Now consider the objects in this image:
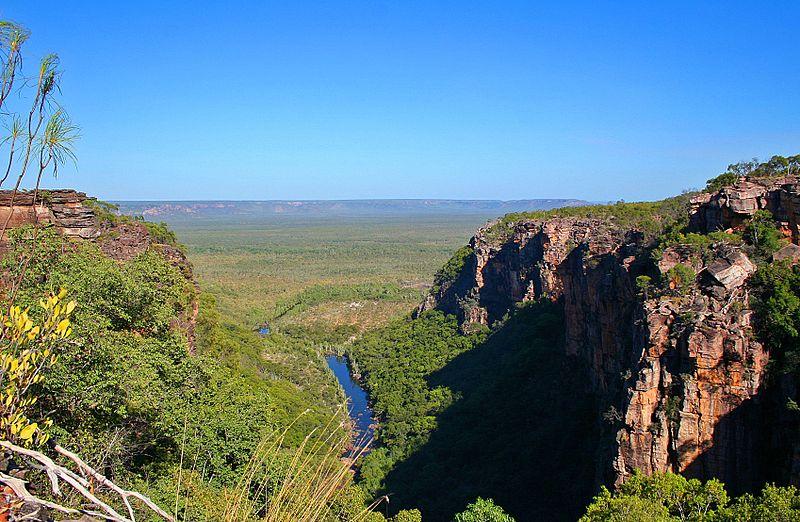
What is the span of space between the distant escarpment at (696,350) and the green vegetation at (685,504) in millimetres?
1935

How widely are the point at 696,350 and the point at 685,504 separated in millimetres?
4795

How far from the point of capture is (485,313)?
4956 cm

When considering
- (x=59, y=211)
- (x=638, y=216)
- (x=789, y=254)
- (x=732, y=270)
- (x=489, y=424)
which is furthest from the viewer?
(x=638, y=216)

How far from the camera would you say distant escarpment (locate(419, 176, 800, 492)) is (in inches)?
648

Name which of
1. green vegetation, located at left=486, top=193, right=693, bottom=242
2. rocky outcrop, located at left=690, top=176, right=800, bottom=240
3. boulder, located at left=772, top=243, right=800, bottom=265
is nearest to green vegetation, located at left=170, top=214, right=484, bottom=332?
green vegetation, located at left=486, top=193, right=693, bottom=242

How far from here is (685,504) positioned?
1398cm

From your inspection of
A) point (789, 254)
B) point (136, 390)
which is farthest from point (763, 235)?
point (136, 390)

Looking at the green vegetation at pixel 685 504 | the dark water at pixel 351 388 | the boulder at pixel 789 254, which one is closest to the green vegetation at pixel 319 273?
the dark water at pixel 351 388

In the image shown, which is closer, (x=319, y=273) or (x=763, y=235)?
(x=763, y=235)

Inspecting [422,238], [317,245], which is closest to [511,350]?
[317,245]

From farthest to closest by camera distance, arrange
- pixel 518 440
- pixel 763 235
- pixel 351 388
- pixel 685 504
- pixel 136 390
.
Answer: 1. pixel 351 388
2. pixel 518 440
3. pixel 763 235
4. pixel 685 504
5. pixel 136 390

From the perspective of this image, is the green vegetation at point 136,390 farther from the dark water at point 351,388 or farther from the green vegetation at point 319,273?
the green vegetation at point 319,273

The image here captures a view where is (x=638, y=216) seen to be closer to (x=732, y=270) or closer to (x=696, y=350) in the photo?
(x=732, y=270)

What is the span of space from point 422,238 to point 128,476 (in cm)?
16976
